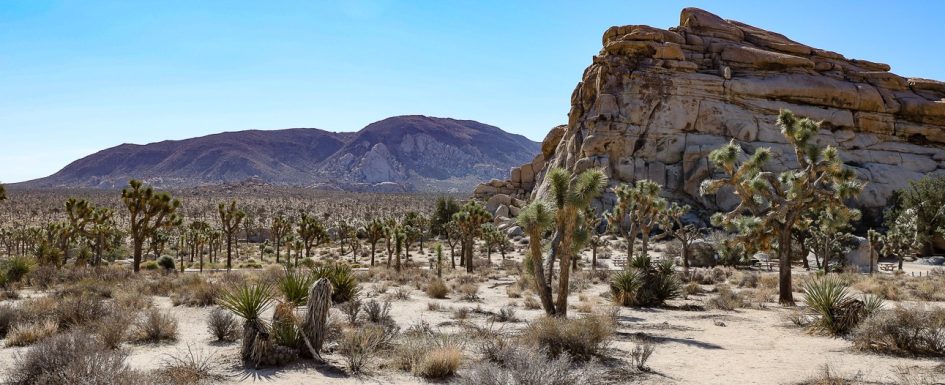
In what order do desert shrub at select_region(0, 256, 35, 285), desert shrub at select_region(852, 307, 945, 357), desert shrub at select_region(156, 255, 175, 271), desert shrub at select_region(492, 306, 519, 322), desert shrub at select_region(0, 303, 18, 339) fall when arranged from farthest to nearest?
desert shrub at select_region(156, 255, 175, 271), desert shrub at select_region(0, 256, 35, 285), desert shrub at select_region(492, 306, 519, 322), desert shrub at select_region(0, 303, 18, 339), desert shrub at select_region(852, 307, 945, 357)

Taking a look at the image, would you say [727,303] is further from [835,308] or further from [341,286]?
[341,286]

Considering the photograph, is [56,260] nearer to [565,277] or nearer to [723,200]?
[565,277]

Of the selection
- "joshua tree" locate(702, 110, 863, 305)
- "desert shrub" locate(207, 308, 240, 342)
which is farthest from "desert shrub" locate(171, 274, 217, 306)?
"joshua tree" locate(702, 110, 863, 305)

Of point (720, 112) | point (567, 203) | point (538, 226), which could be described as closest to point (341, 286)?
point (538, 226)

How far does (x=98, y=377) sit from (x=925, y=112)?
8414 centimetres

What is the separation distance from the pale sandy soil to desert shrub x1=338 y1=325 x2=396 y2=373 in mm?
213

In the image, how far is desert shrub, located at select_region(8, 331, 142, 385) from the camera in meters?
7.46

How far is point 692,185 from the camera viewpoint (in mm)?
64062

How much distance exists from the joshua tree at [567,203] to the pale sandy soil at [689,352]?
1.70 meters

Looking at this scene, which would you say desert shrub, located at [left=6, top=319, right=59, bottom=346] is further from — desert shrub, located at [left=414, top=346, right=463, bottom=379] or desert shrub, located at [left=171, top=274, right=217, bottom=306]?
desert shrub, located at [left=414, top=346, right=463, bottom=379]

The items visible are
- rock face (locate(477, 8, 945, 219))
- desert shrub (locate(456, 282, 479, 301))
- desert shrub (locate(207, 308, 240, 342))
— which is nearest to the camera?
desert shrub (locate(207, 308, 240, 342))

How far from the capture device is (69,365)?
7.79 m

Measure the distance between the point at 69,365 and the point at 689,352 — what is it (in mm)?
10572

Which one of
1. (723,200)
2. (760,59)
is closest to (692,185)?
(723,200)
